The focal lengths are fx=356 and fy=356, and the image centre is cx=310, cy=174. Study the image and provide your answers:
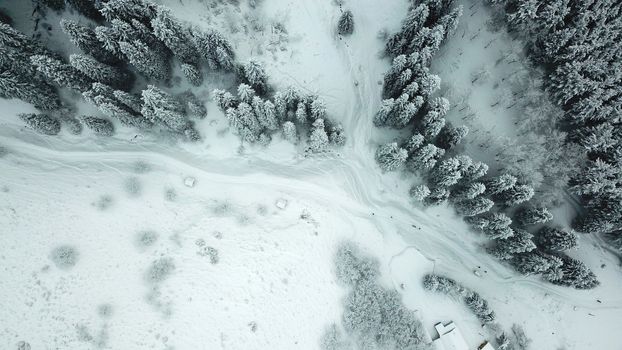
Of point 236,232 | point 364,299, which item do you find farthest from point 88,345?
point 364,299

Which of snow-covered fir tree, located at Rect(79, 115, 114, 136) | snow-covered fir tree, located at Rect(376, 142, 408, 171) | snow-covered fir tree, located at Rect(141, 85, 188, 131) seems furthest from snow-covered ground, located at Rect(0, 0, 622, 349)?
snow-covered fir tree, located at Rect(141, 85, 188, 131)

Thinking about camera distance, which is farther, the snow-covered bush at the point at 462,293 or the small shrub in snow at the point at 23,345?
the snow-covered bush at the point at 462,293

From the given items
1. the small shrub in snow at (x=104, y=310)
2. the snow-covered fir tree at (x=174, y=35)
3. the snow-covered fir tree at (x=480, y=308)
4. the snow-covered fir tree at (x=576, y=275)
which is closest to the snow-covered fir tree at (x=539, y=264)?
the snow-covered fir tree at (x=576, y=275)

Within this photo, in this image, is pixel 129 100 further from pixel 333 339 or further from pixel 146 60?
pixel 333 339

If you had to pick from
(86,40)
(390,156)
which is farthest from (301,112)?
(86,40)

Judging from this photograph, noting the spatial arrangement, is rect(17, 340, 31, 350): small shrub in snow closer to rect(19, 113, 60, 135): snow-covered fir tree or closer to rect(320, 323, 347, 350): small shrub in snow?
rect(19, 113, 60, 135): snow-covered fir tree

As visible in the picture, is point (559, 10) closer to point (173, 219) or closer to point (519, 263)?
point (519, 263)

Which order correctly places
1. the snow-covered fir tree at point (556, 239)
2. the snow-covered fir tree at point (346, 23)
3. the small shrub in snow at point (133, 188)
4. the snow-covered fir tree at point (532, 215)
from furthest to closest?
1. the snow-covered fir tree at point (346, 23)
2. the small shrub in snow at point (133, 188)
3. the snow-covered fir tree at point (532, 215)
4. the snow-covered fir tree at point (556, 239)

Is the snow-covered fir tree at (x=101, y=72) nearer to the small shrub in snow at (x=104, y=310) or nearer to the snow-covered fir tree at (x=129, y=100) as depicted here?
the snow-covered fir tree at (x=129, y=100)

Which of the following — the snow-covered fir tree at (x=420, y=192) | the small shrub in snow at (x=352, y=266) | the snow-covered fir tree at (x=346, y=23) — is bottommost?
the small shrub in snow at (x=352, y=266)
